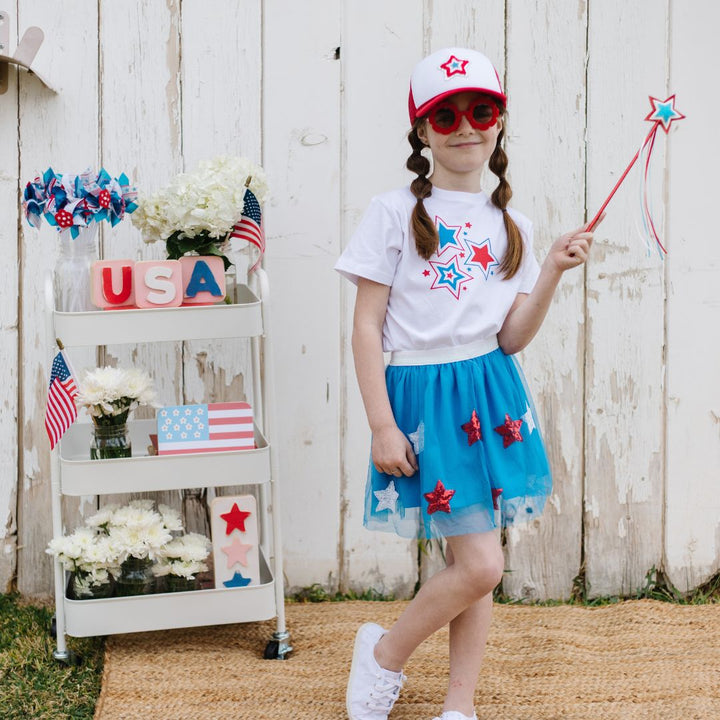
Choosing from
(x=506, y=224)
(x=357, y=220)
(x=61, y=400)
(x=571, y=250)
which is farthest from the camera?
(x=357, y=220)

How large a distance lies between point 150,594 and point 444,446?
81 centimetres

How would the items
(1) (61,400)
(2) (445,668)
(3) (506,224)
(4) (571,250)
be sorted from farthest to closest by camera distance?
(2) (445,668) → (1) (61,400) → (3) (506,224) → (4) (571,250)

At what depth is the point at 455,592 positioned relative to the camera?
1.78m

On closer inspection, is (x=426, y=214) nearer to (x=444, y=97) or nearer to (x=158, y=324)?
(x=444, y=97)

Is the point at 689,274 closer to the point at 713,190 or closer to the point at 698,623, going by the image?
the point at 713,190

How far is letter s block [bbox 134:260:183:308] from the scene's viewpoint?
6.70 feet

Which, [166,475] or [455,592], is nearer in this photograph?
[455,592]

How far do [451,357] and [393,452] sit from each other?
0.67ft

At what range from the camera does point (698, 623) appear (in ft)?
7.89

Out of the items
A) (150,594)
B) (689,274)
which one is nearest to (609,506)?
(689,274)

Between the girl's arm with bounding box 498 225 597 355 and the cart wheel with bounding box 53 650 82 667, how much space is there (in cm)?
114

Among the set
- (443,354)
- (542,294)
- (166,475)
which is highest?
(542,294)

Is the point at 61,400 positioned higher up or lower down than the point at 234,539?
higher up

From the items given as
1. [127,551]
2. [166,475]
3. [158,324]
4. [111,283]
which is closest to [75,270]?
[111,283]
